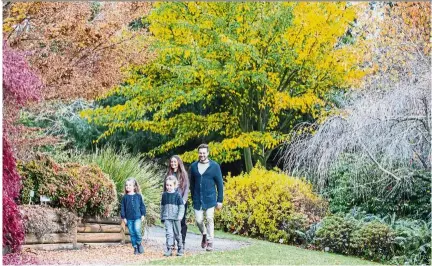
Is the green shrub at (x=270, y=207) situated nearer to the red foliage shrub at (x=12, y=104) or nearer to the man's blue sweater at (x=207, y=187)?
the man's blue sweater at (x=207, y=187)

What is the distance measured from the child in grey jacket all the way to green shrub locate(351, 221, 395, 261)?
11.4 feet

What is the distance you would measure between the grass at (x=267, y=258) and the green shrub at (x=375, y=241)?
0.27m

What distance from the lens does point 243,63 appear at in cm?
1603

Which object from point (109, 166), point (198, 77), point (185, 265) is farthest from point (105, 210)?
point (198, 77)

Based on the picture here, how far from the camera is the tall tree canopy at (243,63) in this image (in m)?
15.7

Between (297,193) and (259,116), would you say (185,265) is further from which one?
(259,116)

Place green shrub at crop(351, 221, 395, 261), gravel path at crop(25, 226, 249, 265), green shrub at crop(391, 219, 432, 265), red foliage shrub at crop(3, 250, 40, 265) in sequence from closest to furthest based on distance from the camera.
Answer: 1. red foliage shrub at crop(3, 250, 40, 265)
2. gravel path at crop(25, 226, 249, 265)
3. green shrub at crop(391, 219, 432, 265)
4. green shrub at crop(351, 221, 395, 261)

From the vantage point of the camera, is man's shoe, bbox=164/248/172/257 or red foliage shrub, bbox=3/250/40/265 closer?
red foliage shrub, bbox=3/250/40/265

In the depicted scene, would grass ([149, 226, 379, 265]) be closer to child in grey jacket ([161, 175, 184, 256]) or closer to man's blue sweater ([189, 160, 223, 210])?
child in grey jacket ([161, 175, 184, 256])

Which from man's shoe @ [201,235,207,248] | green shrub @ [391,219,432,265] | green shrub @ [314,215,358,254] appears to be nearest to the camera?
man's shoe @ [201,235,207,248]

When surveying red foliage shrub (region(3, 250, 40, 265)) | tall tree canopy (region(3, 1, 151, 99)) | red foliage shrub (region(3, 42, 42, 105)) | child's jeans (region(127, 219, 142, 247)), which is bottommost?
red foliage shrub (region(3, 250, 40, 265))

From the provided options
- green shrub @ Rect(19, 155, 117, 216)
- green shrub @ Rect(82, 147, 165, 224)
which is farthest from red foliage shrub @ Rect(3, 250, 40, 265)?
green shrub @ Rect(82, 147, 165, 224)

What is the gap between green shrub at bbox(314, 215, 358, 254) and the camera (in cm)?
1189

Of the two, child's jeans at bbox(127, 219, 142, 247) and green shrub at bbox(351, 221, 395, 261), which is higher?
child's jeans at bbox(127, 219, 142, 247)
